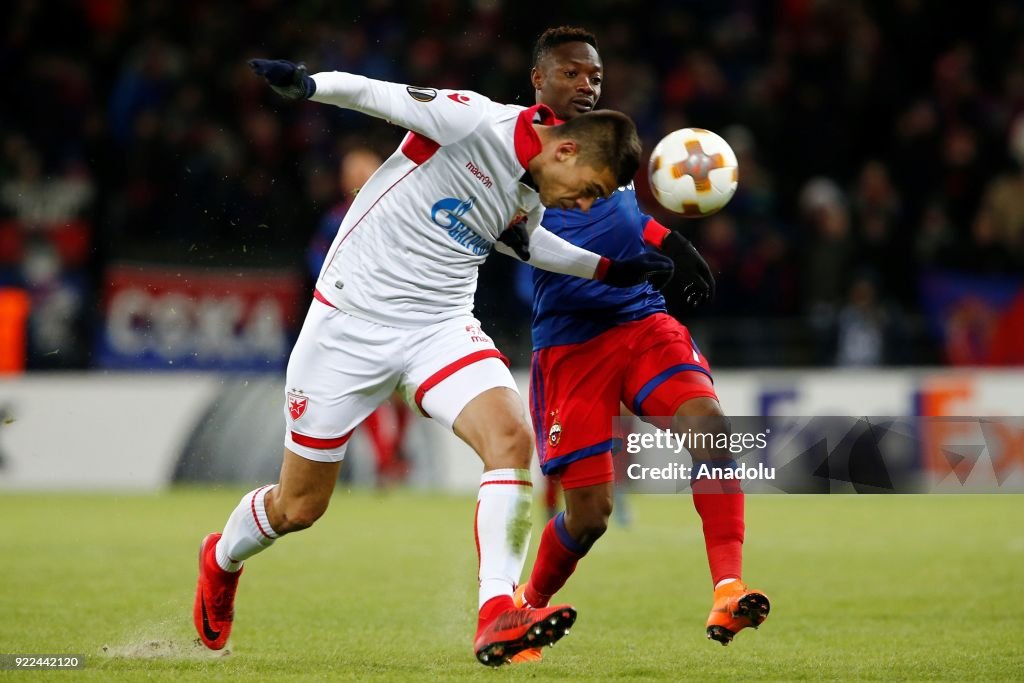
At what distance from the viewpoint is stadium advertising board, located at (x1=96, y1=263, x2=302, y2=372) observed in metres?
14.2

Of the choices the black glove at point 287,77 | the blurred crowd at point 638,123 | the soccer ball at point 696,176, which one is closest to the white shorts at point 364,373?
the black glove at point 287,77

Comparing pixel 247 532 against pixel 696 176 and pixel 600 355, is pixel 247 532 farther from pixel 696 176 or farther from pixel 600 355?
pixel 696 176

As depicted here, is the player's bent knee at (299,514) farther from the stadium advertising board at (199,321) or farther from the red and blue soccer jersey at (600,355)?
the stadium advertising board at (199,321)

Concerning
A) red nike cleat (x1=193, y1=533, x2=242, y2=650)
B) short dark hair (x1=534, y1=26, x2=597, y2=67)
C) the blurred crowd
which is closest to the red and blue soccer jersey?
short dark hair (x1=534, y1=26, x2=597, y2=67)

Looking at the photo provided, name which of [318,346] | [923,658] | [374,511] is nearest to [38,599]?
[318,346]

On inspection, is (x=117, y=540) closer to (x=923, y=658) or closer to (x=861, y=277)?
(x=923, y=658)

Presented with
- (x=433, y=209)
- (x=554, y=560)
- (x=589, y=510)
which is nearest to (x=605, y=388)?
(x=589, y=510)

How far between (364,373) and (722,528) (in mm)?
1479

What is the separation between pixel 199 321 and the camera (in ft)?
46.5

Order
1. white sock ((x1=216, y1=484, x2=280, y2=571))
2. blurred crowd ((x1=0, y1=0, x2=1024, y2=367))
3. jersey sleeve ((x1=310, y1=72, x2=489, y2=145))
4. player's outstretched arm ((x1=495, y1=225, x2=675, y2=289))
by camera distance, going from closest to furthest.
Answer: jersey sleeve ((x1=310, y1=72, x2=489, y2=145))
white sock ((x1=216, y1=484, x2=280, y2=571))
player's outstretched arm ((x1=495, y1=225, x2=675, y2=289))
blurred crowd ((x1=0, y1=0, x2=1024, y2=367))

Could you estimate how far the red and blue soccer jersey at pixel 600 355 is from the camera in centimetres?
581

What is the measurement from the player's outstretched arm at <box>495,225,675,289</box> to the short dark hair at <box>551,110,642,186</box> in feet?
2.15

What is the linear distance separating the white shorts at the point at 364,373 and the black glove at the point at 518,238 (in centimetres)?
46

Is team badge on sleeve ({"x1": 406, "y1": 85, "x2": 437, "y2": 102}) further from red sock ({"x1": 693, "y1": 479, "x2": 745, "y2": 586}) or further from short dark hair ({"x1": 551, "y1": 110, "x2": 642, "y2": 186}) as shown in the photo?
red sock ({"x1": 693, "y1": 479, "x2": 745, "y2": 586})
